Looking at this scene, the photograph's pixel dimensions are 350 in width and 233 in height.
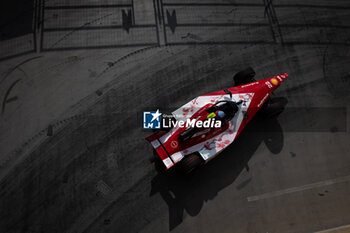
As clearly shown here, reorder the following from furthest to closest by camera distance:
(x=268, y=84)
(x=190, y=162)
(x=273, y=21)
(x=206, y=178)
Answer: (x=273, y=21), (x=268, y=84), (x=206, y=178), (x=190, y=162)

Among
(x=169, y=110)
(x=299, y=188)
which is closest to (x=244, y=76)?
(x=169, y=110)

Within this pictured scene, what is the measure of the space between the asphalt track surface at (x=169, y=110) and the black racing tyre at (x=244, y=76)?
0.61 metres

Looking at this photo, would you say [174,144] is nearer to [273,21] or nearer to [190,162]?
[190,162]

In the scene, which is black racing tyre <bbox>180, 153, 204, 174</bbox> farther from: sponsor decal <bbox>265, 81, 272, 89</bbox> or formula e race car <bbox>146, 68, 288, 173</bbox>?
sponsor decal <bbox>265, 81, 272, 89</bbox>

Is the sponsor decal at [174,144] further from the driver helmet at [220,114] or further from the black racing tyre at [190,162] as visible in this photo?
the driver helmet at [220,114]

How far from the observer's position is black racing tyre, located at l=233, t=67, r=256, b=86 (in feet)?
27.6

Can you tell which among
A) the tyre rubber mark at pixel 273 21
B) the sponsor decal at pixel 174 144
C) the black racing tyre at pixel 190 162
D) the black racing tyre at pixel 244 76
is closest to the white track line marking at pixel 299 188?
the black racing tyre at pixel 190 162

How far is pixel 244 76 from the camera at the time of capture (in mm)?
8398

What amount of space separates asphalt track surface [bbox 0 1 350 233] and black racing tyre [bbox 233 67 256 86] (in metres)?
0.61

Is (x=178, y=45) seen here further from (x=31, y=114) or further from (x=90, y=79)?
(x=31, y=114)

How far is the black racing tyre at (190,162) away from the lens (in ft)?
23.2

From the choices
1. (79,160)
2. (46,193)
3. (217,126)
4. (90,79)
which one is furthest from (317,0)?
(46,193)

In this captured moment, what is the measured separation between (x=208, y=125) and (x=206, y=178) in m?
2.02

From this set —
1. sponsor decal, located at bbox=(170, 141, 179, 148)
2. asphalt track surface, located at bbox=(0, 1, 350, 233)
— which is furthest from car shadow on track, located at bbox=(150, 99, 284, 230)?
sponsor decal, located at bbox=(170, 141, 179, 148)
